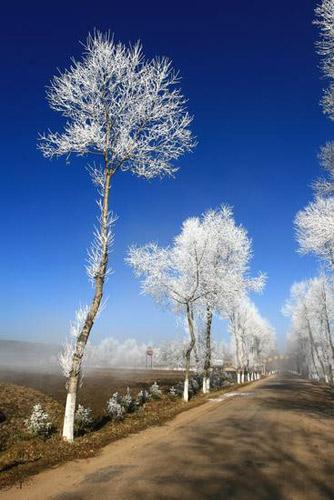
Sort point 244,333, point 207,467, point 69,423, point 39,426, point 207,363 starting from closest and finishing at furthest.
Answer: point 207,467 → point 69,423 → point 39,426 → point 207,363 → point 244,333

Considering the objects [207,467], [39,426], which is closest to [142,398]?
[39,426]

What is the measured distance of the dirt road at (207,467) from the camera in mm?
6539

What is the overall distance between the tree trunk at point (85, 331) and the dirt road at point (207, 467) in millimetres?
1505

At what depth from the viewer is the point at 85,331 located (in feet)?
39.7

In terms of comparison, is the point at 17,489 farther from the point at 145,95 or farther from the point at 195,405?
the point at 195,405

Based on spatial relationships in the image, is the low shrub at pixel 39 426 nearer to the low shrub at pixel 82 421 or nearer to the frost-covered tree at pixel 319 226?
the low shrub at pixel 82 421

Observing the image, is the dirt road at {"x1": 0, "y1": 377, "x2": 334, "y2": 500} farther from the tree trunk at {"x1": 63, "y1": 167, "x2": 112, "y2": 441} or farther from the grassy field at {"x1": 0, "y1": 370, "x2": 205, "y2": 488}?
the tree trunk at {"x1": 63, "y1": 167, "x2": 112, "y2": 441}

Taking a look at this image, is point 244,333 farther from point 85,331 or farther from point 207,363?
point 85,331

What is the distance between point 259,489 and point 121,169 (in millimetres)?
10374

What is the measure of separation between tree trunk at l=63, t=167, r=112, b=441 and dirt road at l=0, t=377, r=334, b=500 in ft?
4.94

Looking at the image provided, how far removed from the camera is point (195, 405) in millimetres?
20344

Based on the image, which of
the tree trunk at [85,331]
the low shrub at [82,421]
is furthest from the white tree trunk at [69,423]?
the low shrub at [82,421]

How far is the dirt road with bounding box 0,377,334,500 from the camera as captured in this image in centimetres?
654

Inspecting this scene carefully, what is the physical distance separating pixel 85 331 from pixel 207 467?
5.63m
